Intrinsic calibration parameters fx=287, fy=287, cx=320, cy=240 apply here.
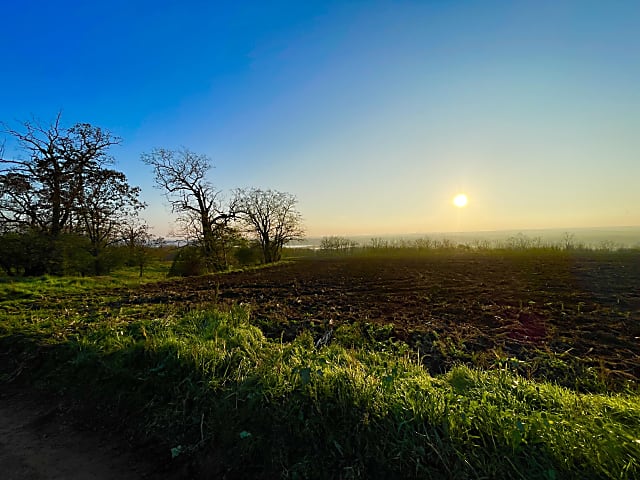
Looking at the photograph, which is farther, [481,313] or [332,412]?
[481,313]

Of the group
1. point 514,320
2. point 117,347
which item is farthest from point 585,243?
point 117,347

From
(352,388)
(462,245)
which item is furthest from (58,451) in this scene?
(462,245)

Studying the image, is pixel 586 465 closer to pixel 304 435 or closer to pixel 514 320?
pixel 304 435

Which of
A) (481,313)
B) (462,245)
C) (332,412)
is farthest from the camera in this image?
(462,245)

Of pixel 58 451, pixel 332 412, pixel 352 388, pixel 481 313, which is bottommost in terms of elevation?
pixel 481 313

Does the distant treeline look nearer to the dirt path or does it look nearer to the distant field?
the distant field

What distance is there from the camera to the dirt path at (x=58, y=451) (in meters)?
2.30

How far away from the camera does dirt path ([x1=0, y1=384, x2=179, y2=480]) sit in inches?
90.7

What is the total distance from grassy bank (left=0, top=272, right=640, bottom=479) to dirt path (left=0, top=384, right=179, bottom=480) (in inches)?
8.8

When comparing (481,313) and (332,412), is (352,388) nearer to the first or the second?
(332,412)

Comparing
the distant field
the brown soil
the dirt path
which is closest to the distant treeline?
the brown soil

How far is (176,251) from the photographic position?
63.9 ft

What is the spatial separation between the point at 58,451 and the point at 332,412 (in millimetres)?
2482

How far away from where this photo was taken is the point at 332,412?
2.41m
